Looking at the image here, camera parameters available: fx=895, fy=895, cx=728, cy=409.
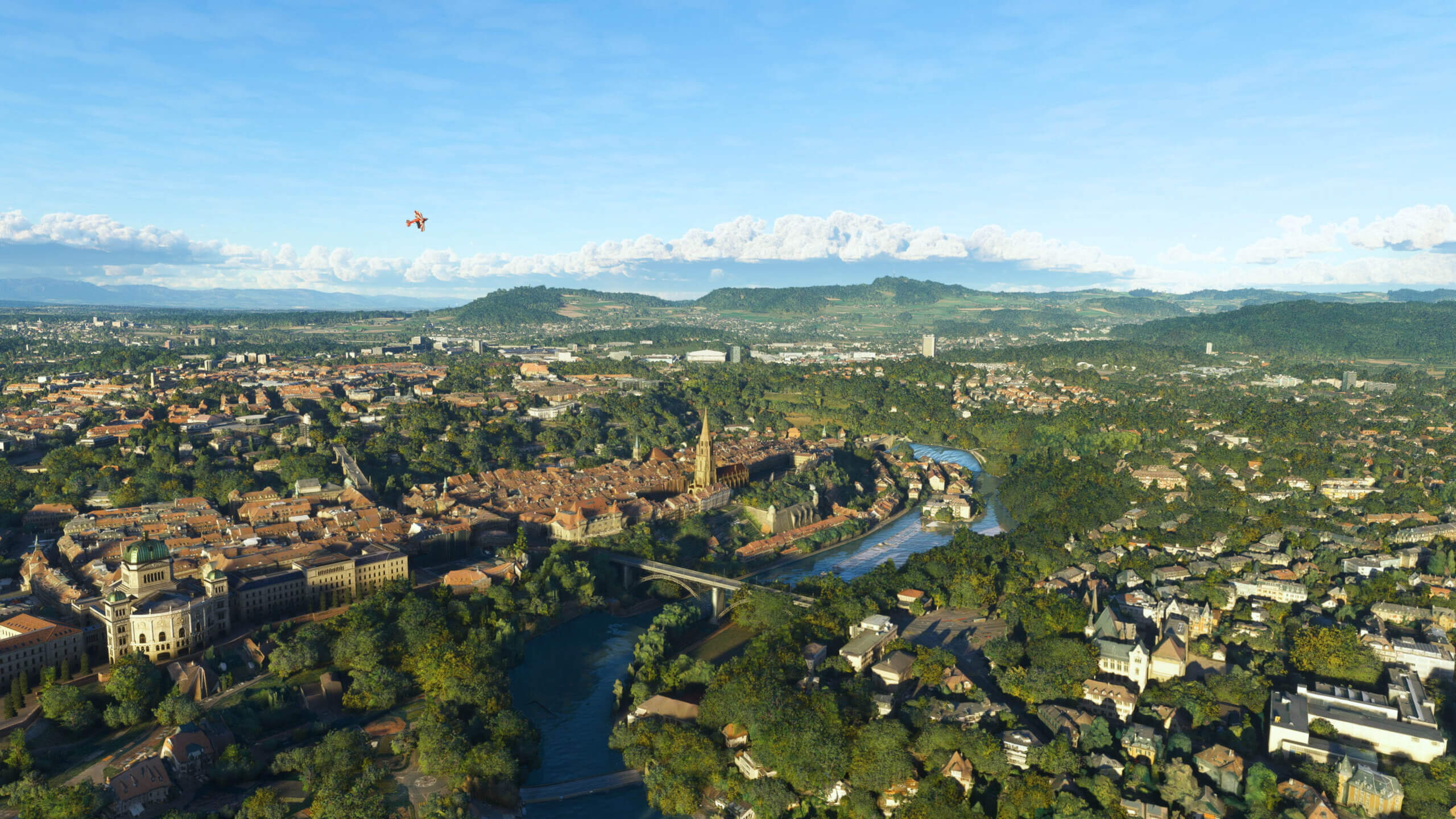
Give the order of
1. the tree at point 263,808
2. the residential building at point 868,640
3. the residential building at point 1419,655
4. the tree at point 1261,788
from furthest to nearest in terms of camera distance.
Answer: the residential building at point 868,640, the residential building at point 1419,655, the tree at point 1261,788, the tree at point 263,808

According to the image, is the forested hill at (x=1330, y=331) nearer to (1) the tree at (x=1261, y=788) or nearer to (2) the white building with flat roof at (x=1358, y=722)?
(2) the white building with flat roof at (x=1358, y=722)

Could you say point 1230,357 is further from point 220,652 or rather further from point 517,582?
point 220,652

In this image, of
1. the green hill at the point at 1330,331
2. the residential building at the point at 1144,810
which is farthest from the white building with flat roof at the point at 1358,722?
the green hill at the point at 1330,331

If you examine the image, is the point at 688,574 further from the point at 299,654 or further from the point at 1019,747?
the point at 1019,747

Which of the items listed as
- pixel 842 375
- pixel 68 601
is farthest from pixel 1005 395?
pixel 68 601

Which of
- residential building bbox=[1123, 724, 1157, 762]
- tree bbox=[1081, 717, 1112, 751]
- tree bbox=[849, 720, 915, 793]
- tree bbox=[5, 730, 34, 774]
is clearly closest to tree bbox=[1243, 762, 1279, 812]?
residential building bbox=[1123, 724, 1157, 762]

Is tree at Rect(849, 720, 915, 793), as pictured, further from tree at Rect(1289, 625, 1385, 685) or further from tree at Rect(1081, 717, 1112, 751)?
tree at Rect(1289, 625, 1385, 685)

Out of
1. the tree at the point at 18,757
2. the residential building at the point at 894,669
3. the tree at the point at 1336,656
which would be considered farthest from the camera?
the tree at the point at 1336,656
